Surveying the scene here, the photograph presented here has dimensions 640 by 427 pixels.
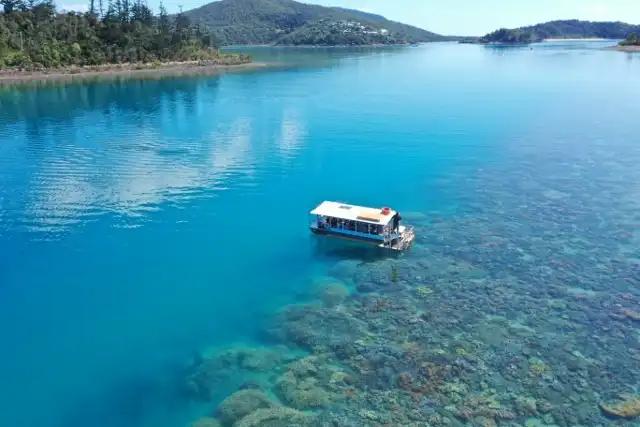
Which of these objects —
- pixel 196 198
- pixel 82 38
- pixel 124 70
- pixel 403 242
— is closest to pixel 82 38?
pixel 82 38

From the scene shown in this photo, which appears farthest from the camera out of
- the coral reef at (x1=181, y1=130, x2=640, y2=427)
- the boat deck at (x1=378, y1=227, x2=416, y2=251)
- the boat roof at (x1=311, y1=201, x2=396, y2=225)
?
the boat roof at (x1=311, y1=201, x2=396, y2=225)

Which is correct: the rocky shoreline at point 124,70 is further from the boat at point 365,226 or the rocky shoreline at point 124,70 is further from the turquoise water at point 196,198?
the boat at point 365,226

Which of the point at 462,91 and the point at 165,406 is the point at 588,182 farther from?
the point at 462,91

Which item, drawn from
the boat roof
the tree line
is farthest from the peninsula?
the boat roof

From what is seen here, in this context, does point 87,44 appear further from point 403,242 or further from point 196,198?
point 403,242

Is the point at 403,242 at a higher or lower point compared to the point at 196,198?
lower

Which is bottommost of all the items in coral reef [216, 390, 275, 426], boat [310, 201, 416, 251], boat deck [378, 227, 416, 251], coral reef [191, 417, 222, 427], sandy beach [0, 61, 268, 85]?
coral reef [191, 417, 222, 427]

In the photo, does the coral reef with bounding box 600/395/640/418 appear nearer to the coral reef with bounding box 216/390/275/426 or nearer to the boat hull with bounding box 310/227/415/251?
the coral reef with bounding box 216/390/275/426

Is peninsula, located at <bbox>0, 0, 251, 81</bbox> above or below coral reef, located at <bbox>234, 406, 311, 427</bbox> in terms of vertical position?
above
